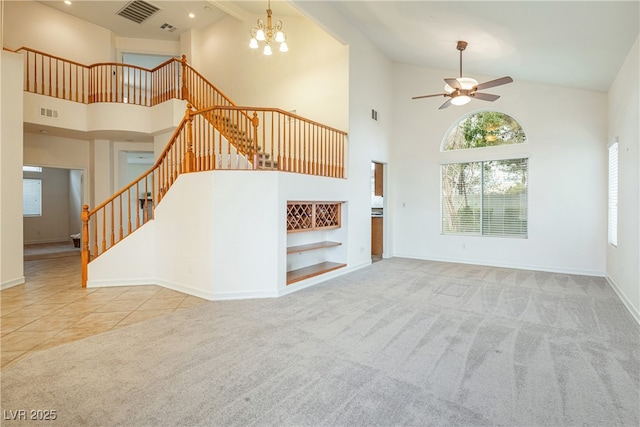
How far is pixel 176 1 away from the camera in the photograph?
751 cm

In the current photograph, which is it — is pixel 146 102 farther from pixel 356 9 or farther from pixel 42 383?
pixel 42 383

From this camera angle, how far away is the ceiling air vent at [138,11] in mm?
7465

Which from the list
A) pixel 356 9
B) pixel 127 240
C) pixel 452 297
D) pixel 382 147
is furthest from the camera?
pixel 382 147

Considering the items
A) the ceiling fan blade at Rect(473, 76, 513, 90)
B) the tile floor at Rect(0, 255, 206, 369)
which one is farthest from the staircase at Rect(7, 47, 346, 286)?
the ceiling fan blade at Rect(473, 76, 513, 90)

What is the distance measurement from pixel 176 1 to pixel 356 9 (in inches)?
195

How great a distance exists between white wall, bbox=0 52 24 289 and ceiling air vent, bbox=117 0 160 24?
3703 millimetres

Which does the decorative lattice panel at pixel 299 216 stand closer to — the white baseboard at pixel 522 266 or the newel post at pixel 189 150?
the newel post at pixel 189 150

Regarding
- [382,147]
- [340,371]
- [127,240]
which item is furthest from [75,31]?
[340,371]

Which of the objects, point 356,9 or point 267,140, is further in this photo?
point 267,140

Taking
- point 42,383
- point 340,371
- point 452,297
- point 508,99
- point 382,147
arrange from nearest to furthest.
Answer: point 42,383
point 340,371
point 452,297
point 508,99
point 382,147

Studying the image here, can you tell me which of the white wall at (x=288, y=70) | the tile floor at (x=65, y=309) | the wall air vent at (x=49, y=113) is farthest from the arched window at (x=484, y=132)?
the wall air vent at (x=49, y=113)

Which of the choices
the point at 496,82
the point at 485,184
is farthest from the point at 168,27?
the point at 485,184

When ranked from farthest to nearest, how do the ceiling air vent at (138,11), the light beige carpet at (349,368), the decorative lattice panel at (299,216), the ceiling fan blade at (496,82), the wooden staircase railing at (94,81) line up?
1. the ceiling air vent at (138,11)
2. the wooden staircase railing at (94,81)
3. the decorative lattice panel at (299,216)
4. the ceiling fan blade at (496,82)
5. the light beige carpet at (349,368)

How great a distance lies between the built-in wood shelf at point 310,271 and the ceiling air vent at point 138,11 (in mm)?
7498
